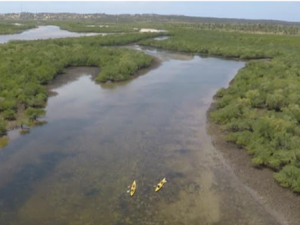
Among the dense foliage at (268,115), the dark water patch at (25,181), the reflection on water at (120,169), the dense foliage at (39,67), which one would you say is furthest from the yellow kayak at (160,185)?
the dense foliage at (39,67)

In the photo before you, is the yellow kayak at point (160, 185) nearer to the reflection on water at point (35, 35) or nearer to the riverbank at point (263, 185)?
the riverbank at point (263, 185)

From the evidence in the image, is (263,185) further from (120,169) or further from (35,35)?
(35,35)

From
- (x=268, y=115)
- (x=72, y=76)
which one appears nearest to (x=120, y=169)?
(x=268, y=115)

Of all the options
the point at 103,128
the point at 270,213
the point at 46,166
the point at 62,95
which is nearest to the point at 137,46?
the point at 62,95

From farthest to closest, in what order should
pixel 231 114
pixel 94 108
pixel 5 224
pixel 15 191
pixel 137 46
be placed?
pixel 137 46
pixel 94 108
pixel 231 114
pixel 15 191
pixel 5 224

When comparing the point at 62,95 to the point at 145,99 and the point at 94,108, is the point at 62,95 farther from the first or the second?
the point at 145,99

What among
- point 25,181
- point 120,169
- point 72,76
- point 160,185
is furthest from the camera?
point 72,76

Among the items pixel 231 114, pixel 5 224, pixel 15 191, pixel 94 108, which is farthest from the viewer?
pixel 94 108

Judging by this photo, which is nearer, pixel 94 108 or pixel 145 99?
pixel 94 108
